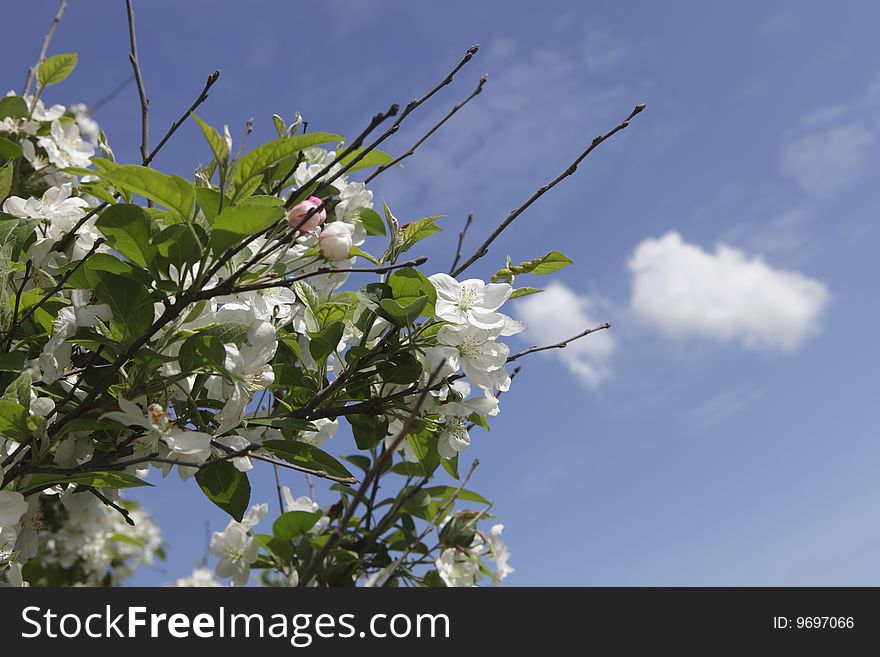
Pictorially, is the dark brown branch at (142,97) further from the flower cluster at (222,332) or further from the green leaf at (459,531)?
Result: the green leaf at (459,531)

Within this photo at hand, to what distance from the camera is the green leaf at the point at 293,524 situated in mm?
1837

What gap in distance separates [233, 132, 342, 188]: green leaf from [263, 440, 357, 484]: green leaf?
432mm

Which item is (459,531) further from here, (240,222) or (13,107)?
(13,107)

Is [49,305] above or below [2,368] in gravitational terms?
above

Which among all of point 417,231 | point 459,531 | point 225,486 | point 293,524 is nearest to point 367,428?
point 225,486

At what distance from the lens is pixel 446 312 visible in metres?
1.22

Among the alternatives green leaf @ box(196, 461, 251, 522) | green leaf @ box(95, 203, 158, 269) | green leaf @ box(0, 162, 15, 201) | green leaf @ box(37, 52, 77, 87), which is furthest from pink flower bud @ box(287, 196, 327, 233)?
green leaf @ box(37, 52, 77, 87)

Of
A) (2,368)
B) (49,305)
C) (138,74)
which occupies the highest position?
(138,74)

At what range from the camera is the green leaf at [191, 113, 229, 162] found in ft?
3.69

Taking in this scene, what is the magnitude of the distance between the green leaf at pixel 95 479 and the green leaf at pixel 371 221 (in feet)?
2.04
